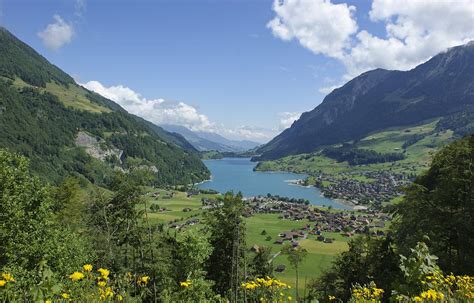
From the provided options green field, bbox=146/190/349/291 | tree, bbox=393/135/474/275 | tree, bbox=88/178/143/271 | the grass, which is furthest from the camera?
green field, bbox=146/190/349/291

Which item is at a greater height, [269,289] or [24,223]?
[269,289]

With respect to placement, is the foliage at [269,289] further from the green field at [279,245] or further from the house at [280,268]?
the house at [280,268]

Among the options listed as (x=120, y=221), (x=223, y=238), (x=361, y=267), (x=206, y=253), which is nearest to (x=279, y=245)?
(x=120, y=221)

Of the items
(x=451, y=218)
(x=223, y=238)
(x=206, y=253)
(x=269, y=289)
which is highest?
→ (x=269, y=289)

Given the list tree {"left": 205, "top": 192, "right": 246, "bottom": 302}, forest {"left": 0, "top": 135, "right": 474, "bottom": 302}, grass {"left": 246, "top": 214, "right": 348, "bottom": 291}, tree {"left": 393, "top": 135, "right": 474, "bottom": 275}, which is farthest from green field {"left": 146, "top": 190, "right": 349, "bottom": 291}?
tree {"left": 393, "top": 135, "right": 474, "bottom": 275}

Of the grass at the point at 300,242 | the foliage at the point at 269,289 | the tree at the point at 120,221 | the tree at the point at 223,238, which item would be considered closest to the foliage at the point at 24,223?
the tree at the point at 120,221

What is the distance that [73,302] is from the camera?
5.83m

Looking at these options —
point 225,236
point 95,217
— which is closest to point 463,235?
point 225,236

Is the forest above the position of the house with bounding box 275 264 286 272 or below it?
above

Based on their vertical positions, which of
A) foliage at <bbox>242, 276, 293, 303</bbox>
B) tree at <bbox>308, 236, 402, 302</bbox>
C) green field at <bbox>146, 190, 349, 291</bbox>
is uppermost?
foliage at <bbox>242, 276, 293, 303</bbox>

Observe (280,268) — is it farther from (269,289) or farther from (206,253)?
(269,289)

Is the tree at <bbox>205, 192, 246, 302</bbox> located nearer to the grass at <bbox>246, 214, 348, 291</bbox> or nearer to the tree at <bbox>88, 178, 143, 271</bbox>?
the tree at <bbox>88, 178, 143, 271</bbox>

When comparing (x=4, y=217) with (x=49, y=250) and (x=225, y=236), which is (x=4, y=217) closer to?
(x=49, y=250)

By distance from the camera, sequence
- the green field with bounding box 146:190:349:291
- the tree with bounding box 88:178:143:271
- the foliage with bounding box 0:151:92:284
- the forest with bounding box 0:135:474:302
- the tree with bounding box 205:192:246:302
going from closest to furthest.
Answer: the forest with bounding box 0:135:474:302 → the foliage with bounding box 0:151:92:284 → the tree with bounding box 205:192:246:302 → the tree with bounding box 88:178:143:271 → the green field with bounding box 146:190:349:291
